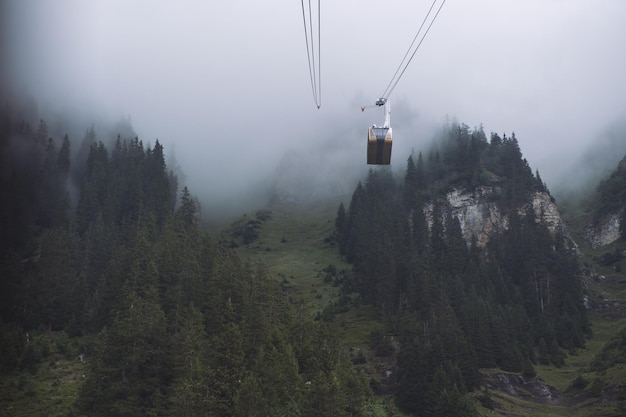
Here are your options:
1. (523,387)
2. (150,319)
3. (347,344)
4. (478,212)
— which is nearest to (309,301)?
(347,344)

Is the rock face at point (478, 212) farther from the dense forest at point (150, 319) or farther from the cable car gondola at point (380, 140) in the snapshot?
the cable car gondola at point (380, 140)

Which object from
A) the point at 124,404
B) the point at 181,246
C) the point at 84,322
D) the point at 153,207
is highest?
the point at 153,207

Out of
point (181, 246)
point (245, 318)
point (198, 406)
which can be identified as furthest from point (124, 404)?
point (181, 246)

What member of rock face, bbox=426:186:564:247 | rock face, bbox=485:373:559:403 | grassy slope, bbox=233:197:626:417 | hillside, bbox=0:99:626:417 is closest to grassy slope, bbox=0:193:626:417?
grassy slope, bbox=233:197:626:417

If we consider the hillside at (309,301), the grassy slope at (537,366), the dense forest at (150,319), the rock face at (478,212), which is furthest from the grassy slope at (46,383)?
the rock face at (478,212)

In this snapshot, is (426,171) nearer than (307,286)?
No

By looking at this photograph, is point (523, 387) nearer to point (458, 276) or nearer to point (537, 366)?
point (537, 366)

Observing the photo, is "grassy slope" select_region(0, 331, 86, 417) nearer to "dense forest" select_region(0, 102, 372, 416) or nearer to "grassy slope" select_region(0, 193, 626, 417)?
"grassy slope" select_region(0, 193, 626, 417)

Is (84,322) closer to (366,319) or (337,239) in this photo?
(366,319)
